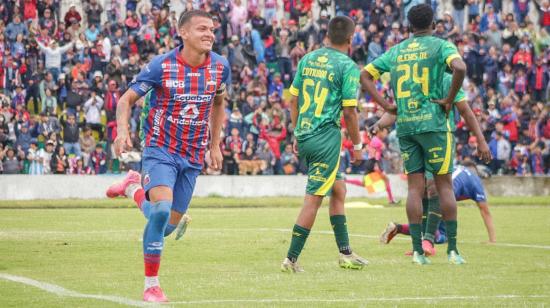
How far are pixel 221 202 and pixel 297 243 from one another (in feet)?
55.2

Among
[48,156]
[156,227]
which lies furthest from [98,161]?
[156,227]

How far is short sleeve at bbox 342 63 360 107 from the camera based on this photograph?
38.2ft

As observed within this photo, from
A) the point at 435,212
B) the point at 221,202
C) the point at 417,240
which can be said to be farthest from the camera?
the point at 221,202

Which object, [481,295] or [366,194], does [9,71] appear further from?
[481,295]

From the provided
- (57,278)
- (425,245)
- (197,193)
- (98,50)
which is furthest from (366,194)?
(57,278)

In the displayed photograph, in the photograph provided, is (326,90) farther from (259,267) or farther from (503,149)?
(503,149)

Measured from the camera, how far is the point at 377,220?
853 inches

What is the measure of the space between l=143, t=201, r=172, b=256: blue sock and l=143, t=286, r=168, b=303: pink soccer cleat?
40 centimetres

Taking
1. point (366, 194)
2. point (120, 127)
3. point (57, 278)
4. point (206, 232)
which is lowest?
point (366, 194)

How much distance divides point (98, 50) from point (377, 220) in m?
16.2

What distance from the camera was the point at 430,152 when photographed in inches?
484

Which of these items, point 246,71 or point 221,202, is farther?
point 246,71

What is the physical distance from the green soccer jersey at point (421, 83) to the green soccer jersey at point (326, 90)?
89 cm

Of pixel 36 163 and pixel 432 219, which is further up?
pixel 432 219
